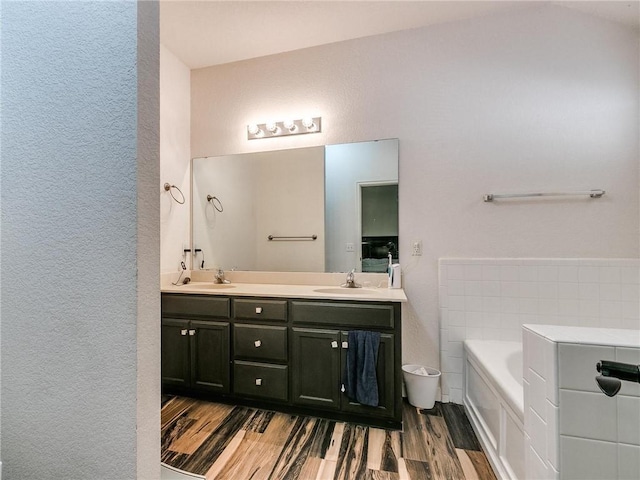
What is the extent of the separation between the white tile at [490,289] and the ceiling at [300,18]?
6.53 feet

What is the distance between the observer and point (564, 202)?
2.08 m

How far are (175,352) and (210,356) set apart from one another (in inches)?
12.5

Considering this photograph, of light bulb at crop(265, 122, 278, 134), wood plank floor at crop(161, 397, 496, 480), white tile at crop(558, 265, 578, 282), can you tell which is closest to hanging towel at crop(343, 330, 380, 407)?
wood plank floor at crop(161, 397, 496, 480)

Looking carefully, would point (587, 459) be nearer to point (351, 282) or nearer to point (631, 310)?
point (351, 282)

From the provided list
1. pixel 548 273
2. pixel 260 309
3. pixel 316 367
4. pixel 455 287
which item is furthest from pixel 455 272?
pixel 260 309

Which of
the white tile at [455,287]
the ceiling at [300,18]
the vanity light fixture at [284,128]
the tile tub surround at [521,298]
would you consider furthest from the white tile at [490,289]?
the ceiling at [300,18]

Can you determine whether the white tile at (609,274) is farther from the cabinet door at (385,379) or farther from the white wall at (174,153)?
the white wall at (174,153)

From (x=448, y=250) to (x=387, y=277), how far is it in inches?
20.2

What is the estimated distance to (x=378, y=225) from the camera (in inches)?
94.0

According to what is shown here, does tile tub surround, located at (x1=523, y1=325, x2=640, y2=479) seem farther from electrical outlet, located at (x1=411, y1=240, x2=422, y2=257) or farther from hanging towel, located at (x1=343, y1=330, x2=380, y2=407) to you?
electrical outlet, located at (x1=411, y1=240, x2=422, y2=257)

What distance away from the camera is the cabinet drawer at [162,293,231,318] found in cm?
214

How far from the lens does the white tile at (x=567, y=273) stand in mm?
2043

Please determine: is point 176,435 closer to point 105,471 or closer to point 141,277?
point 105,471

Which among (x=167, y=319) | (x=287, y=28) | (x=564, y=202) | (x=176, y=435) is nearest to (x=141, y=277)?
(x=176, y=435)
